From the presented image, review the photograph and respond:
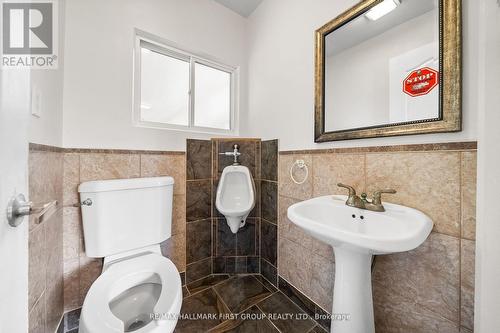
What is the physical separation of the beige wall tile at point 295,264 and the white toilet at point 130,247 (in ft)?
2.64

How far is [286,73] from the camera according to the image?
4.78 feet

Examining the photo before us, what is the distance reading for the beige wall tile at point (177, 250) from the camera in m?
1.44

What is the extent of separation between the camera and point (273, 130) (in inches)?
61.7

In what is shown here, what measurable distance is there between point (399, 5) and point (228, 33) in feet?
4.42

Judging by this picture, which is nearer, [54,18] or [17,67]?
[17,67]

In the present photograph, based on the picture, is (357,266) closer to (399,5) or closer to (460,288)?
(460,288)

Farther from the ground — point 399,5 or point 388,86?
point 399,5

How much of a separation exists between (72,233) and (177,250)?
65cm

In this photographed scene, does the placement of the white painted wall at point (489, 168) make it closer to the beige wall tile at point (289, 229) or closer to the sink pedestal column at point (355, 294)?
the sink pedestal column at point (355, 294)

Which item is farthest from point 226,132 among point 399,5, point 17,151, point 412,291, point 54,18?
point 412,291

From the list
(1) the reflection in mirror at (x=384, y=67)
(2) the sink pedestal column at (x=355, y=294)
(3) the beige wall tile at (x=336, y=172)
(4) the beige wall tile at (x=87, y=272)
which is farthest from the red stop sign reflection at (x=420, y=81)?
(4) the beige wall tile at (x=87, y=272)

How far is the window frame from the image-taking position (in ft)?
4.57

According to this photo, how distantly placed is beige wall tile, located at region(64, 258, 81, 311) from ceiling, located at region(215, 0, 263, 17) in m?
2.24

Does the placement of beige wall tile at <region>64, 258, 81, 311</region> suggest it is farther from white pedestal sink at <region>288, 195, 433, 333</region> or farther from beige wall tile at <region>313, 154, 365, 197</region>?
beige wall tile at <region>313, 154, 365, 197</region>
